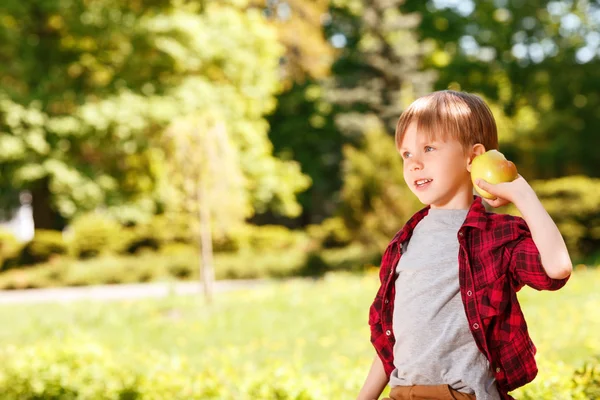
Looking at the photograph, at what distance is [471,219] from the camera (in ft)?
6.43

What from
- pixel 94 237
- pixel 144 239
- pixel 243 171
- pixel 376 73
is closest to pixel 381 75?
pixel 376 73

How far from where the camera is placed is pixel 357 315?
9.89m

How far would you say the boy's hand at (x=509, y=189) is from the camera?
5.82 feet

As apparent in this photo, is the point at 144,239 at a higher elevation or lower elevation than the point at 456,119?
lower

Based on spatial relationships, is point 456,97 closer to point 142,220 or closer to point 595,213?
point 595,213

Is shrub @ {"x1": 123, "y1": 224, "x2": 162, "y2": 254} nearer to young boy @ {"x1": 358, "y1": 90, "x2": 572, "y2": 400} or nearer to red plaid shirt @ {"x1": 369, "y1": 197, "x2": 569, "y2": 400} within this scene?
young boy @ {"x1": 358, "y1": 90, "x2": 572, "y2": 400}

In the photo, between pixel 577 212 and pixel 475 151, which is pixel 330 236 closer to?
pixel 577 212

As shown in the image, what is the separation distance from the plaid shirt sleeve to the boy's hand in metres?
0.10

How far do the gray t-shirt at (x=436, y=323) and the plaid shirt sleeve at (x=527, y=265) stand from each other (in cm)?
17

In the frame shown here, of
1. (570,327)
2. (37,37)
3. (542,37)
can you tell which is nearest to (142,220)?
(37,37)

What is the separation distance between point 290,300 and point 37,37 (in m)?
11.5

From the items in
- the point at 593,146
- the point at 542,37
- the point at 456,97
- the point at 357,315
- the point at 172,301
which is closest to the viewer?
the point at 456,97

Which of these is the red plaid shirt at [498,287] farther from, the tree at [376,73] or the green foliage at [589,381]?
the tree at [376,73]

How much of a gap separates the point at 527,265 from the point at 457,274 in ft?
0.71
